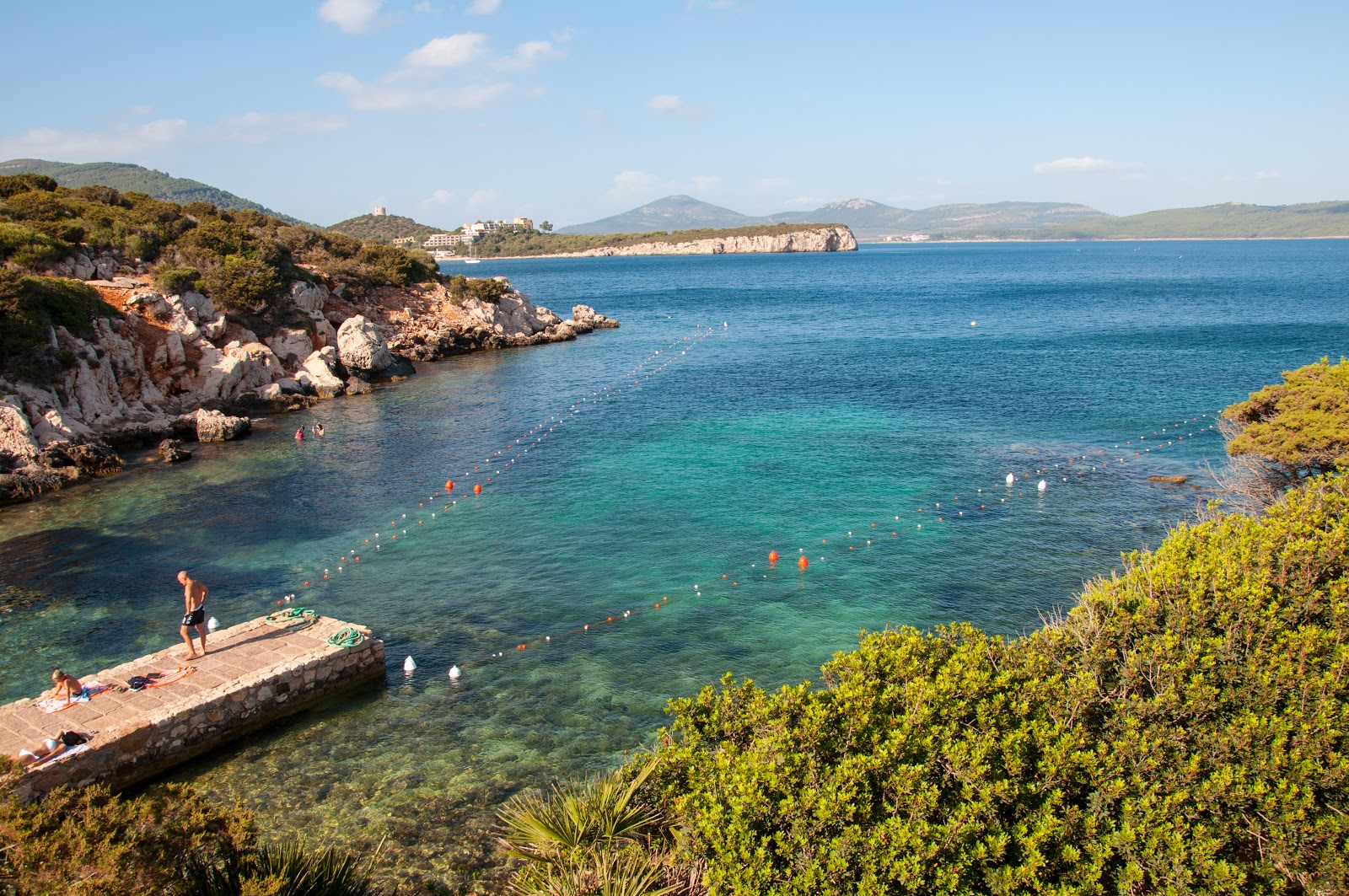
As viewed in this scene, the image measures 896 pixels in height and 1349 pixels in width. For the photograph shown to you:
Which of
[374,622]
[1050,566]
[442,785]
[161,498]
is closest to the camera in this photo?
[442,785]

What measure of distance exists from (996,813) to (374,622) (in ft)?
53.0

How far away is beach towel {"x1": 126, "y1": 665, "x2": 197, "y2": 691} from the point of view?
15.4 m

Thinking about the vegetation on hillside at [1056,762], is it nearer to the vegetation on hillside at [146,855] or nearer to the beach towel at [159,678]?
the vegetation on hillside at [146,855]

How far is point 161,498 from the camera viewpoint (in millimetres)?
29328

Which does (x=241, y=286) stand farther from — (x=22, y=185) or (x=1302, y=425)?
(x=1302, y=425)

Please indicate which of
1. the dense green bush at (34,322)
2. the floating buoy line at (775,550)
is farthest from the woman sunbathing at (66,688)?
the dense green bush at (34,322)

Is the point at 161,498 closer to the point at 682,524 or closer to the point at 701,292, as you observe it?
the point at 682,524

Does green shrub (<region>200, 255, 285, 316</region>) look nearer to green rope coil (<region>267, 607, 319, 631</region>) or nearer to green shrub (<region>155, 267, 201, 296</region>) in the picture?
green shrub (<region>155, 267, 201, 296</region>)

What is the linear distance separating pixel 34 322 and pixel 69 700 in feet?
88.5

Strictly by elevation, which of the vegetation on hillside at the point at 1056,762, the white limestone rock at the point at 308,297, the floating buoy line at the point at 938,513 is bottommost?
the floating buoy line at the point at 938,513

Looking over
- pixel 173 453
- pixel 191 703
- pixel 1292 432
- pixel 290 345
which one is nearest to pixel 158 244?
pixel 290 345

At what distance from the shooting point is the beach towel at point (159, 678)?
1539cm

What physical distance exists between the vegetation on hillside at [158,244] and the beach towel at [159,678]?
2796cm

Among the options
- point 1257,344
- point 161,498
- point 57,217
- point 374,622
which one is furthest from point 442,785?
point 1257,344
